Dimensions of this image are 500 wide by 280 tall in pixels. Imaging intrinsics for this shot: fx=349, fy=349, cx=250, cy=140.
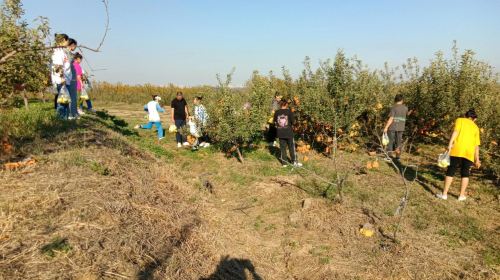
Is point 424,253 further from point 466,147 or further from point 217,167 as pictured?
point 217,167

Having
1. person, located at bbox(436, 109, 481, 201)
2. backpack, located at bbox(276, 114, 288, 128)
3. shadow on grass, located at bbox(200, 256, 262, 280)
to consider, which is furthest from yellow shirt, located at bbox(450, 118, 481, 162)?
shadow on grass, located at bbox(200, 256, 262, 280)

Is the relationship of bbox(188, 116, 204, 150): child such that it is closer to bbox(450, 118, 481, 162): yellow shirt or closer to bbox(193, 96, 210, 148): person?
bbox(193, 96, 210, 148): person

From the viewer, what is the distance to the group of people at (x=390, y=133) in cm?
696

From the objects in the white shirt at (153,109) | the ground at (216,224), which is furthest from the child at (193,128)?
the ground at (216,224)

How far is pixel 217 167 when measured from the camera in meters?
9.41

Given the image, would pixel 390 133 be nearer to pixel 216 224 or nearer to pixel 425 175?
pixel 425 175

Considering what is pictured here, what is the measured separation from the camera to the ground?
397 cm

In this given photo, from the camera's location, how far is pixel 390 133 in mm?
10180

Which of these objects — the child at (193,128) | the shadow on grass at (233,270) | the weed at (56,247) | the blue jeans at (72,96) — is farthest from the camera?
the child at (193,128)

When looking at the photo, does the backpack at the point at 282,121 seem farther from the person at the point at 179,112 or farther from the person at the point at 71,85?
the person at the point at 71,85

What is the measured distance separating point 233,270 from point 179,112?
696cm

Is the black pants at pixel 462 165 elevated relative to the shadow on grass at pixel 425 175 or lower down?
elevated

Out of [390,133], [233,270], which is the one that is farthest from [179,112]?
[233,270]

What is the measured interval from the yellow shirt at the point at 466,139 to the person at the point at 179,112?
7.30 metres
